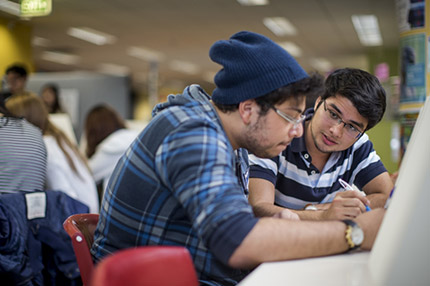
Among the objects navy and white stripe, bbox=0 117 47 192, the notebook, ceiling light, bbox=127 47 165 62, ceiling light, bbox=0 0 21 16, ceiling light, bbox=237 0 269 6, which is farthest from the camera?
ceiling light, bbox=127 47 165 62

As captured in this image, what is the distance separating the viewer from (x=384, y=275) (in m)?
0.87

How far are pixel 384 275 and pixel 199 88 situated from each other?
2.34ft

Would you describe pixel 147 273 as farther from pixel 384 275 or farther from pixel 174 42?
pixel 174 42

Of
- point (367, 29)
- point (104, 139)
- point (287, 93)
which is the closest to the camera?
point (287, 93)

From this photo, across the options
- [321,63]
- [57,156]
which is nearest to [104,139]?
[57,156]

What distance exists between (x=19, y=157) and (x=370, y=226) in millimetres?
1725

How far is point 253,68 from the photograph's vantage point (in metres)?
1.19

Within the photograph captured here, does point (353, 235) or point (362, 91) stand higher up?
point (362, 91)

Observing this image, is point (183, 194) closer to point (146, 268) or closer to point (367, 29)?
point (146, 268)

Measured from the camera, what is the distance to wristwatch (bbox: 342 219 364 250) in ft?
3.64

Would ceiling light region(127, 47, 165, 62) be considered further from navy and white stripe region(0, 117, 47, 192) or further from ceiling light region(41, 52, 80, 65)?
navy and white stripe region(0, 117, 47, 192)

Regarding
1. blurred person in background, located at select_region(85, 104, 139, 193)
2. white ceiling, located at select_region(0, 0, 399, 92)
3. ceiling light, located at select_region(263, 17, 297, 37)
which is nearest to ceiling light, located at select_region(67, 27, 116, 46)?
white ceiling, located at select_region(0, 0, 399, 92)

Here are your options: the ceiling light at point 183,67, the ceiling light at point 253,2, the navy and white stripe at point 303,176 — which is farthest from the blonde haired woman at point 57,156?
the ceiling light at point 183,67

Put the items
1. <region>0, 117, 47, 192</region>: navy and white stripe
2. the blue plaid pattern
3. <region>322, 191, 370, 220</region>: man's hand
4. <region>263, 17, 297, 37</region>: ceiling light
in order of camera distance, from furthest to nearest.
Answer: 1. <region>263, 17, 297, 37</region>: ceiling light
2. <region>0, 117, 47, 192</region>: navy and white stripe
3. <region>322, 191, 370, 220</region>: man's hand
4. the blue plaid pattern
